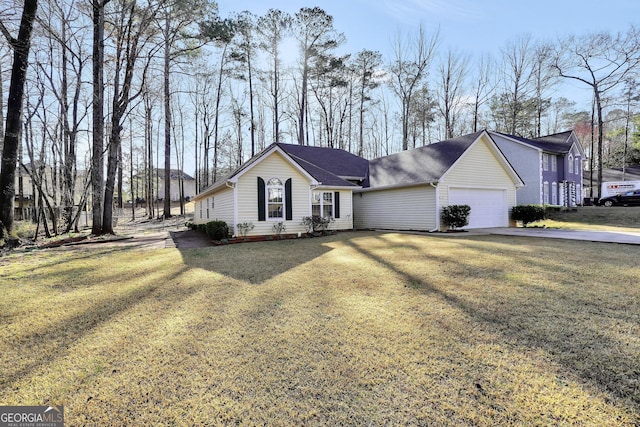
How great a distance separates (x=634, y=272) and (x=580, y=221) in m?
16.9

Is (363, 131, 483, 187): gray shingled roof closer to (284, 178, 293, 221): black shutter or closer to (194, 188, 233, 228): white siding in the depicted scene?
(284, 178, 293, 221): black shutter

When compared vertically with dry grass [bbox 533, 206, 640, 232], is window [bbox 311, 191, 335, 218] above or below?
above

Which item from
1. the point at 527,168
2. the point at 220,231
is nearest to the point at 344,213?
the point at 220,231

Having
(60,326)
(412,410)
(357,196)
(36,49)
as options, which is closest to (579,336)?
(412,410)

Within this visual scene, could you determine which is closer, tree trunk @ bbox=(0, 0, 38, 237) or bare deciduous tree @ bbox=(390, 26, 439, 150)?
tree trunk @ bbox=(0, 0, 38, 237)

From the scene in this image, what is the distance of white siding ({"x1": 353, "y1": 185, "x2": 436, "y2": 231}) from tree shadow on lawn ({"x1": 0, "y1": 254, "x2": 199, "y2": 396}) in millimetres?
11648

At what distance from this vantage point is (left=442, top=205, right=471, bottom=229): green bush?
13.3 metres

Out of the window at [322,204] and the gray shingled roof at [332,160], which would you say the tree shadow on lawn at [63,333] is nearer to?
the window at [322,204]

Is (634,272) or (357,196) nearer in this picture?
(634,272)

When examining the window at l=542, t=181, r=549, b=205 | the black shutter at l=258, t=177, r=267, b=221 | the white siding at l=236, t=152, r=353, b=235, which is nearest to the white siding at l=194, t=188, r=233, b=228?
the white siding at l=236, t=152, r=353, b=235

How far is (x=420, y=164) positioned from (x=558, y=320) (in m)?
13.0

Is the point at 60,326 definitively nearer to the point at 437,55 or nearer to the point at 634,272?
the point at 634,272

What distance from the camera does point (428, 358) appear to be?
2812mm

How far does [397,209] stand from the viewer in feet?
50.8
